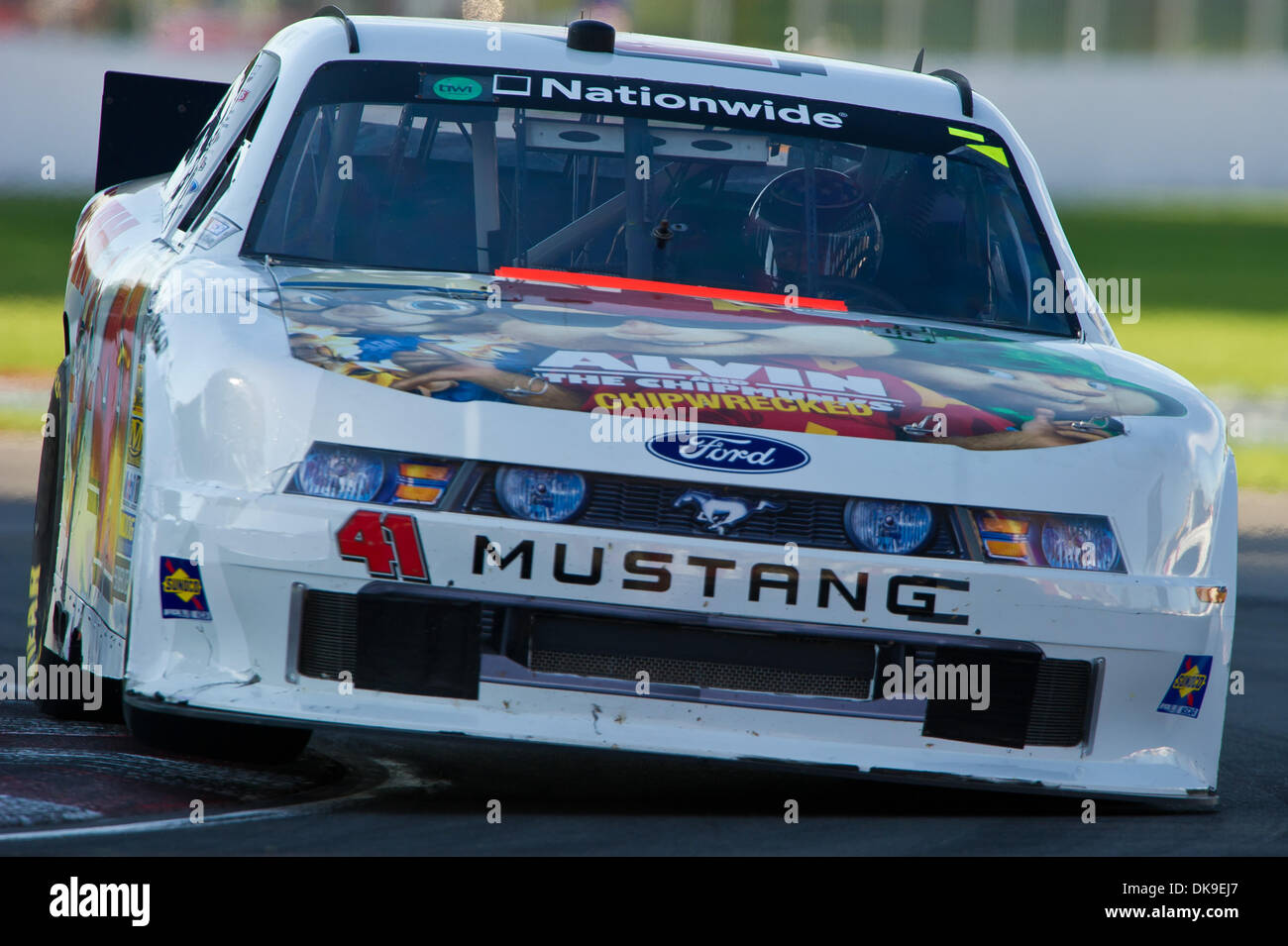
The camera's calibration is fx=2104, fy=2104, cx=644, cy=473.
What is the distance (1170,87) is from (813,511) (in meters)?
36.7

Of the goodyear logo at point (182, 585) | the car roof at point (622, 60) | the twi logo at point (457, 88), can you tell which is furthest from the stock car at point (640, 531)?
the car roof at point (622, 60)

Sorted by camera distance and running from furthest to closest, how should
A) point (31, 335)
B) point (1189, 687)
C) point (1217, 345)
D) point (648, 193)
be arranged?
1. point (1217, 345)
2. point (31, 335)
3. point (648, 193)
4. point (1189, 687)

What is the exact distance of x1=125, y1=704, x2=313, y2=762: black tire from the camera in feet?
13.4

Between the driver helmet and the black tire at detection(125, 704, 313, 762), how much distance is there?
5.22ft

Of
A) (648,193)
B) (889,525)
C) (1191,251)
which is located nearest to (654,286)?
(648,193)

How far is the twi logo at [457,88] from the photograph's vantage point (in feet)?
16.6

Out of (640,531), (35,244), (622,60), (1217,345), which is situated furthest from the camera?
(35,244)

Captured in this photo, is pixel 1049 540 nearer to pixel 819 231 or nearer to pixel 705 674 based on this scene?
pixel 705 674

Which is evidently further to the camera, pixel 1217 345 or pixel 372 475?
pixel 1217 345

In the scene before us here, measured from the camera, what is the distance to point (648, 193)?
501 cm

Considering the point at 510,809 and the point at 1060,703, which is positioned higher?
the point at 1060,703

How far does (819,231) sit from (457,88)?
0.94 m

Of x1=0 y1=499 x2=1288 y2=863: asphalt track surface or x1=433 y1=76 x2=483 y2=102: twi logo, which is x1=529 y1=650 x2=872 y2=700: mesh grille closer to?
x1=0 y1=499 x2=1288 y2=863: asphalt track surface
